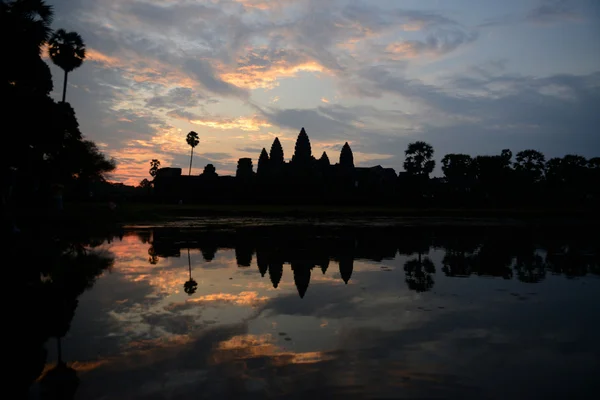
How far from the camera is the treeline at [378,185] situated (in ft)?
240

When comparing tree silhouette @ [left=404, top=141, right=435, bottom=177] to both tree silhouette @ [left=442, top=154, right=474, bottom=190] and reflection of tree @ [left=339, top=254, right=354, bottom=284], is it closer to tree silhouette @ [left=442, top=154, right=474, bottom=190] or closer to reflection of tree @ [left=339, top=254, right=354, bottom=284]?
tree silhouette @ [left=442, top=154, right=474, bottom=190]

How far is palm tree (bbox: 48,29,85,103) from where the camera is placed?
41.2 m

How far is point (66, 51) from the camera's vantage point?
135ft

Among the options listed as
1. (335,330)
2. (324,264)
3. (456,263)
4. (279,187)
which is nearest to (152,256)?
(324,264)

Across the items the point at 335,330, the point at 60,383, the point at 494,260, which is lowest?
the point at 60,383

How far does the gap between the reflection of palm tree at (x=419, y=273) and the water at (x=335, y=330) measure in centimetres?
5

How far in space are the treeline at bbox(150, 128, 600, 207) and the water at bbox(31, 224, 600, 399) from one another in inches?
2314

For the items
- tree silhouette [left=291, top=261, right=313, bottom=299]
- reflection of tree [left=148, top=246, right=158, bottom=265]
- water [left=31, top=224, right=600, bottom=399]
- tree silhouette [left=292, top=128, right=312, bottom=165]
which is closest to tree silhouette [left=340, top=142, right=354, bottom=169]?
tree silhouette [left=292, top=128, right=312, bottom=165]

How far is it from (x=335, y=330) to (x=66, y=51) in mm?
44284

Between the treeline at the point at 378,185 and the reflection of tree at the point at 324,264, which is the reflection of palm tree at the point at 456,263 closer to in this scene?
the reflection of tree at the point at 324,264

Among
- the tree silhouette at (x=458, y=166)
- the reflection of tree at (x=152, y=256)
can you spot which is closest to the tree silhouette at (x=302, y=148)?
the tree silhouette at (x=458, y=166)

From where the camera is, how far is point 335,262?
44.6 ft

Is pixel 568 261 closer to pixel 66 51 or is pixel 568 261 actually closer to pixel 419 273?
pixel 419 273

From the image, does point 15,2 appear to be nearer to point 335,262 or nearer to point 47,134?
point 47,134
